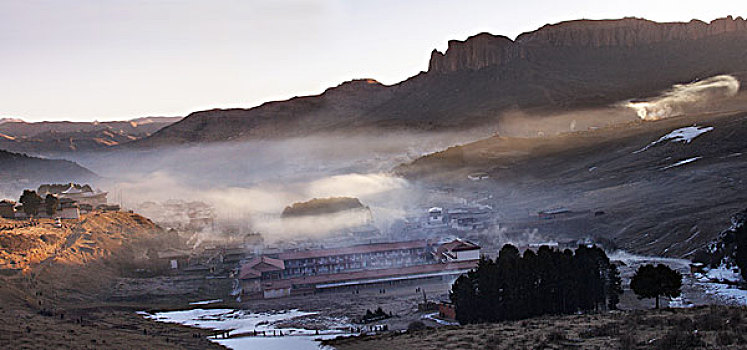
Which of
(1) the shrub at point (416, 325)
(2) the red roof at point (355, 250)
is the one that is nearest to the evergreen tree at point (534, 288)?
(1) the shrub at point (416, 325)

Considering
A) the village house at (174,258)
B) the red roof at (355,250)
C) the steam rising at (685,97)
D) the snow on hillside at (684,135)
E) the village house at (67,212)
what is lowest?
the red roof at (355,250)

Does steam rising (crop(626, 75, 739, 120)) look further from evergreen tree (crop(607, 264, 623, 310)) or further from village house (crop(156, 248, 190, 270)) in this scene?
evergreen tree (crop(607, 264, 623, 310))

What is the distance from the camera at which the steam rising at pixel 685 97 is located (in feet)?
489

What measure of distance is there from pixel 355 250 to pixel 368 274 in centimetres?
637

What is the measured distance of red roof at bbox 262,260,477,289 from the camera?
44.8 m

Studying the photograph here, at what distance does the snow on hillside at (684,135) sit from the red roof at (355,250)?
52.2 meters

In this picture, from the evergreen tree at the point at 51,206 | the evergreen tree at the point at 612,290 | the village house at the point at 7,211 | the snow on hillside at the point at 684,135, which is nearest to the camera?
the evergreen tree at the point at 612,290

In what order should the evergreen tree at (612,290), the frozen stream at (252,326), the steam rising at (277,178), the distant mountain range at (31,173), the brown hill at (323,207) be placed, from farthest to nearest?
the distant mountain range at (31,173)
the steam rising at (277,178)
the brown hill at (323,207)
the evergreen tree at (612,290)
the frozen stream at (252,326)

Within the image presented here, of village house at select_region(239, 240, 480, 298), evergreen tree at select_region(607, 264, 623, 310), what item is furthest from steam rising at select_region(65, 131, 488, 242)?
evergreen tree at select_region(607, 264, 623, 310)

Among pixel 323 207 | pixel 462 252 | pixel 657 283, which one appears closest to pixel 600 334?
pixel 657 283

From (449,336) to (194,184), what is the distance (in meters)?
125

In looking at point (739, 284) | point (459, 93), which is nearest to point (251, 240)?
point (739, 284)

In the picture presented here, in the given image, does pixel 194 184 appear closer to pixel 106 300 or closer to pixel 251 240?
pixel 251 240

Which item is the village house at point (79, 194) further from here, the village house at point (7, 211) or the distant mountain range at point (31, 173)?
the distant mountain range at point (31, 173)
